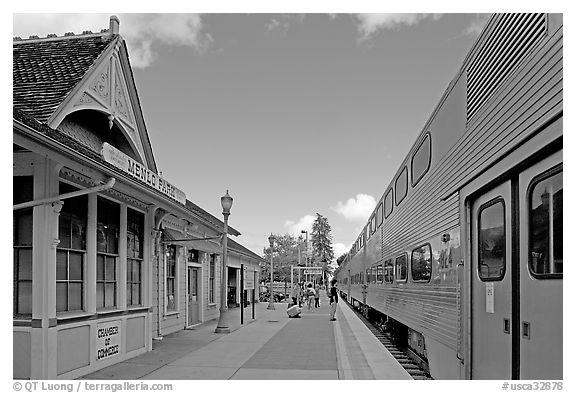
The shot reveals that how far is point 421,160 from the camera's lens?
7.69 m

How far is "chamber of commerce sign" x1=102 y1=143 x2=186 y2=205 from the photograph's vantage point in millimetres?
7688

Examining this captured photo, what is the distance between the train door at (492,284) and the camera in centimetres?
398

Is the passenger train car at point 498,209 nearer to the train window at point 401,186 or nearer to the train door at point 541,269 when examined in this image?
the train door at point 541,269

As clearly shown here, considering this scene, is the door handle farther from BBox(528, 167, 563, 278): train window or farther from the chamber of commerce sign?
the chamber of commerce sign

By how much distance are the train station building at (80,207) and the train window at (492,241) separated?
404 centimetres

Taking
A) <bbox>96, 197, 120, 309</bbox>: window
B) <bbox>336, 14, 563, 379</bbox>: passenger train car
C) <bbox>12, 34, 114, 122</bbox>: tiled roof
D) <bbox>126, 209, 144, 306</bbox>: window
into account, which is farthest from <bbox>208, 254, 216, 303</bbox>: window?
<bbox>336, 14, 563, 379</bbox>: passenger train car

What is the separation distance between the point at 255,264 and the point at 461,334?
95.2ft

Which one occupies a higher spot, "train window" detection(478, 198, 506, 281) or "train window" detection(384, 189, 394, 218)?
"train window" detection(384, 189, 394, 218)

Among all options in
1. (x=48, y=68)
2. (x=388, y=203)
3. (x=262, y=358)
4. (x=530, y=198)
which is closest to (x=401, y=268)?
(x=388, y=203)

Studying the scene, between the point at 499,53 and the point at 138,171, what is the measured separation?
5.75 metres

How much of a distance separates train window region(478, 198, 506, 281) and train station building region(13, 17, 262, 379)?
159 inches

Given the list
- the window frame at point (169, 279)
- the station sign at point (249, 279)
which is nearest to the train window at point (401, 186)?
the window frame at point (169, 279)

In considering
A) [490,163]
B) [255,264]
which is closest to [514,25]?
[490,163]

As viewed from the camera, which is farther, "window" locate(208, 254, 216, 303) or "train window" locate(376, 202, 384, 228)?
"window" locate(208, 254, 216, 303)
